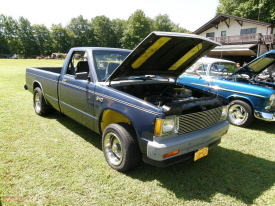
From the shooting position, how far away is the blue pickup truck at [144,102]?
8.72 feet

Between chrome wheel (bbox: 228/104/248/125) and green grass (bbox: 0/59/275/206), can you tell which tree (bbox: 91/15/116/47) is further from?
green grass (bbox: 0/59/275/206)

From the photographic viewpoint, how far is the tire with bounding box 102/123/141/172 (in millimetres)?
2867

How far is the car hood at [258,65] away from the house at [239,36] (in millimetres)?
16882

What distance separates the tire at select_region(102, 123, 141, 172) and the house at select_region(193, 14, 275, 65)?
21627 mm

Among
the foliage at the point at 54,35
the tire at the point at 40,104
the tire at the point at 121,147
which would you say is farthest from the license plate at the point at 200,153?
the foliage at the point at 54,35

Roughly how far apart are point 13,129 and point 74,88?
1861mm

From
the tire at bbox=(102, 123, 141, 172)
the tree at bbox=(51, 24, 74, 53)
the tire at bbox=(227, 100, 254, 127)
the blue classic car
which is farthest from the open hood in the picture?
the tree at bbox=(51, 24, 74, 53)

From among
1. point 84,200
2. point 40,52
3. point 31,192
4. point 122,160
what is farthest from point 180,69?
point 40,52

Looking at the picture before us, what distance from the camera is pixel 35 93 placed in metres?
5.71

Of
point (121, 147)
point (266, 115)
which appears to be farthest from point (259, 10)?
point (121, 147)

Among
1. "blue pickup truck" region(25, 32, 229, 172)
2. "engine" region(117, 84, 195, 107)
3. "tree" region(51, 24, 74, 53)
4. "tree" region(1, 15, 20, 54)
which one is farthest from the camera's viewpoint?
"tree" region(51, 24, 74, 53)

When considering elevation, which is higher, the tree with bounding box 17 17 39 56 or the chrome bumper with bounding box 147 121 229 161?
the tree with bounding box 17 17 39 56

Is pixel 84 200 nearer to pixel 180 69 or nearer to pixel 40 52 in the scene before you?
pixel 180 69

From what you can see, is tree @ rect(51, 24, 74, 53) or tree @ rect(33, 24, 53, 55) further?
tree @ rect(33, 24, 53, 55)
